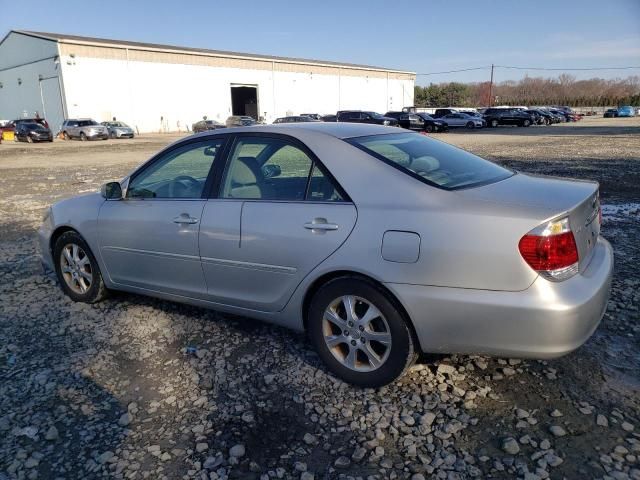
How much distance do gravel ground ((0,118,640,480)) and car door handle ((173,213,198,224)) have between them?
0.93m

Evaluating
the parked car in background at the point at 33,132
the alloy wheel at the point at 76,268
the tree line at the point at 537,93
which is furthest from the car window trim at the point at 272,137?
the tree line at the point at 537,93

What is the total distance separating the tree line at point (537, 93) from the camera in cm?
9475

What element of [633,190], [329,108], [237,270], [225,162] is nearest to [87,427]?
[237,270]

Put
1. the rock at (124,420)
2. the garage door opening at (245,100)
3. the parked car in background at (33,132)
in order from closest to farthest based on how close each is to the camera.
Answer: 1. the rock at (124,420)
2. the parked car in background at (33,132)
3. the garage door opening at (245,100)

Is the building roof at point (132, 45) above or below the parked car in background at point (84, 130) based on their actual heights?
above

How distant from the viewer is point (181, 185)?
400cm

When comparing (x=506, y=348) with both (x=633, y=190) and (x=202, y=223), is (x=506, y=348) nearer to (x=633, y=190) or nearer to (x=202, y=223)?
(x=202, y=223)

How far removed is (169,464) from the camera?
2.55 metres

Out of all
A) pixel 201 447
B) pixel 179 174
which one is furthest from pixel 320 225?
pixel 179 174

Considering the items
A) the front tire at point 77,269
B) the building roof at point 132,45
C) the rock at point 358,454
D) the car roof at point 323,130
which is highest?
the building roof at point 132,45

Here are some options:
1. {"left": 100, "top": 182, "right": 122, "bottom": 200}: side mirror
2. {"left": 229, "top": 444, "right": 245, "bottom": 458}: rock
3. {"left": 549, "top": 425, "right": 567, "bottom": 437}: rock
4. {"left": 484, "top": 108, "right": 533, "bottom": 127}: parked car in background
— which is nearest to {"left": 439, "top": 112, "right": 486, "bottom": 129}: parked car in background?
{"left": 484, "top": 108, "right": 533, "bottom": 127}: parked car in background

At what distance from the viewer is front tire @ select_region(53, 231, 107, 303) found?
4516 millimetres

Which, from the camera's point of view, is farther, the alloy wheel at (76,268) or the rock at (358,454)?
the alloy wheel at (76,268)

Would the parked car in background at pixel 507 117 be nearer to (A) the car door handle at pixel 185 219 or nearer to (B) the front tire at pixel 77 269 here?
(B) the front tire at pixel 77 269
